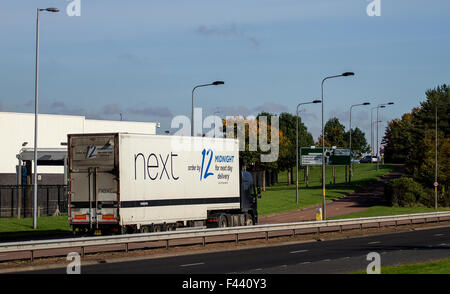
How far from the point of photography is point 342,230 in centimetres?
3756

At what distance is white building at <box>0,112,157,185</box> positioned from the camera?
68438 mm

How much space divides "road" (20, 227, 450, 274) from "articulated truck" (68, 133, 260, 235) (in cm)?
359

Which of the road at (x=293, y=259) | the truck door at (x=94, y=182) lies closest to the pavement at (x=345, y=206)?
the road at (x=293, y=259)

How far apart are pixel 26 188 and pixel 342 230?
22.0 m

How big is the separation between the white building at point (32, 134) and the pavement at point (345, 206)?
81.3 feet

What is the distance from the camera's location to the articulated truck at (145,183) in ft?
87.5

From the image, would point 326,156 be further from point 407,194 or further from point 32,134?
point 32,134

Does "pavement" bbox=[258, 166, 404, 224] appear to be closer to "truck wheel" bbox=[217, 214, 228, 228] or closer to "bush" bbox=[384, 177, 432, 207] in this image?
"bush" bbox=[384, 177, 432, 207]

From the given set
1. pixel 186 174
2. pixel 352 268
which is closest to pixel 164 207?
pixel 186 174

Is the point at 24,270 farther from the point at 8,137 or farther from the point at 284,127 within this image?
the point at 284,127

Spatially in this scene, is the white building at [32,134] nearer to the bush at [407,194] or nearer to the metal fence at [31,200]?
the metal fence at [31,200]

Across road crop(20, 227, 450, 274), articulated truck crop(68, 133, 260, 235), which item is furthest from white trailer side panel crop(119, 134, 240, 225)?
road crop(20, 227, 450, 274)
